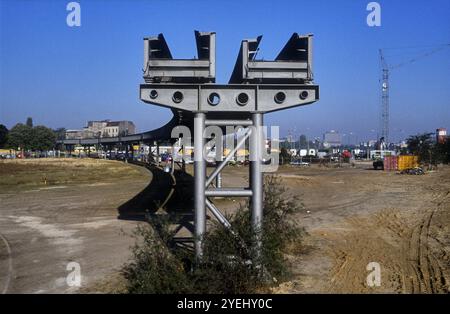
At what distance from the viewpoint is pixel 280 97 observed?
8211 mm

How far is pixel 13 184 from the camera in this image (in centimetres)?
3819

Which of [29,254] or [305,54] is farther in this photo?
[29,254]

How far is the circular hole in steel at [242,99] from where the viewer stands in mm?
8070

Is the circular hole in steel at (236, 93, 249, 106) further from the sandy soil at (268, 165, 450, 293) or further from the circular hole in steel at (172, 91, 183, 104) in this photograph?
the sandy soil at (268, 165, 450, 293)

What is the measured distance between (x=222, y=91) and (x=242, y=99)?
379 mm

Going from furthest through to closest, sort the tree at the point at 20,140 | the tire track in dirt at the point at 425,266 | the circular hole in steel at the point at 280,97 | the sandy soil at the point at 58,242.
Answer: the tree at the point at 20,140 < the sandy soil at the point at 58,242 < the tire track in dirt at the point at 425,266 < the circular hole in steel at the point at 280,97

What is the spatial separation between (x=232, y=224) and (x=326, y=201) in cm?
1766

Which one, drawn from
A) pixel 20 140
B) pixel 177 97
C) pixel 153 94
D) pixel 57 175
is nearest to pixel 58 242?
pixel 153 94

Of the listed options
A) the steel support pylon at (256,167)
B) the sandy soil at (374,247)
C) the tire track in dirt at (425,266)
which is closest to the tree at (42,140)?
the sandy soil at (374,247)

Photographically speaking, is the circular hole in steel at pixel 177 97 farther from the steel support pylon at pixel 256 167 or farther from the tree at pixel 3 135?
the tree at pixel 3 135

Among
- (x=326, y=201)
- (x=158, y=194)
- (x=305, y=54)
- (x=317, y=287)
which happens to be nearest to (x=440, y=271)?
(x=317, y=287)

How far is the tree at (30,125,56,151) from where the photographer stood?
134m

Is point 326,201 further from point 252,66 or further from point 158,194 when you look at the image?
point 252,66

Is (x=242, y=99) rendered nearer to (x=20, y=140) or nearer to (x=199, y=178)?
(x=199, y=178)
